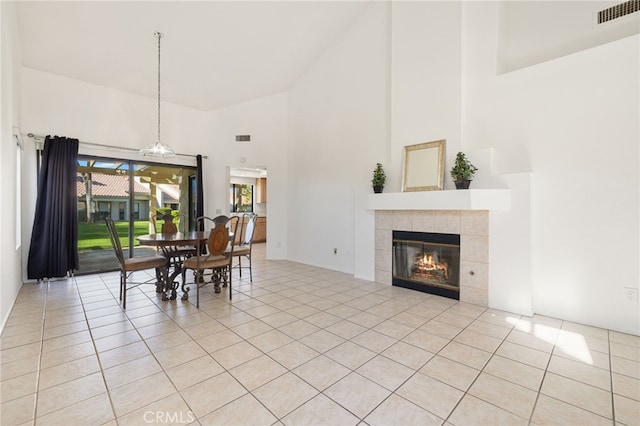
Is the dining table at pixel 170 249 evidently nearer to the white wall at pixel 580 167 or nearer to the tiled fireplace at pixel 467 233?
the tiled fireplace at pixel 467 233

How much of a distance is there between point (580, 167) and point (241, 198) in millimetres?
8393

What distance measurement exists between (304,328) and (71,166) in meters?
4.56

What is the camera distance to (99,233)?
16.9 ft

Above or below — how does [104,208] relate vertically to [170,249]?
above

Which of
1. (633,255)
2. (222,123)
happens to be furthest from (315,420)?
(222,123)

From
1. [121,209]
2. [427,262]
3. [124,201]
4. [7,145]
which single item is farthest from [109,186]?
[427,262]

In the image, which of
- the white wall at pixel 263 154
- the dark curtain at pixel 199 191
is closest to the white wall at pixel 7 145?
the dark curtain at pixel 199 191

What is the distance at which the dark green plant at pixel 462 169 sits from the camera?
3.35 metres

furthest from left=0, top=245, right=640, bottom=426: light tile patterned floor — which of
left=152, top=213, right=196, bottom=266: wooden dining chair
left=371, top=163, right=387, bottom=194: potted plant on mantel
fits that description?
left=371, top=163, right=387, bottom=194: potted plant on mantel

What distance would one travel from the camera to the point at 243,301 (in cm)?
353

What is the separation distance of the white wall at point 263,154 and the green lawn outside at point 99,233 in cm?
142

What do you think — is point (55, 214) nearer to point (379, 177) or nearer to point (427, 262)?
point (379, 177)

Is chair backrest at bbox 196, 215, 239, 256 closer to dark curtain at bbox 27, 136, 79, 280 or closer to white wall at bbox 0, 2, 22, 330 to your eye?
white wall at bbox 0, 2, 22, 330

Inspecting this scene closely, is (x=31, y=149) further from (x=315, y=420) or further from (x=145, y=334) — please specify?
(x=315, y=420)
